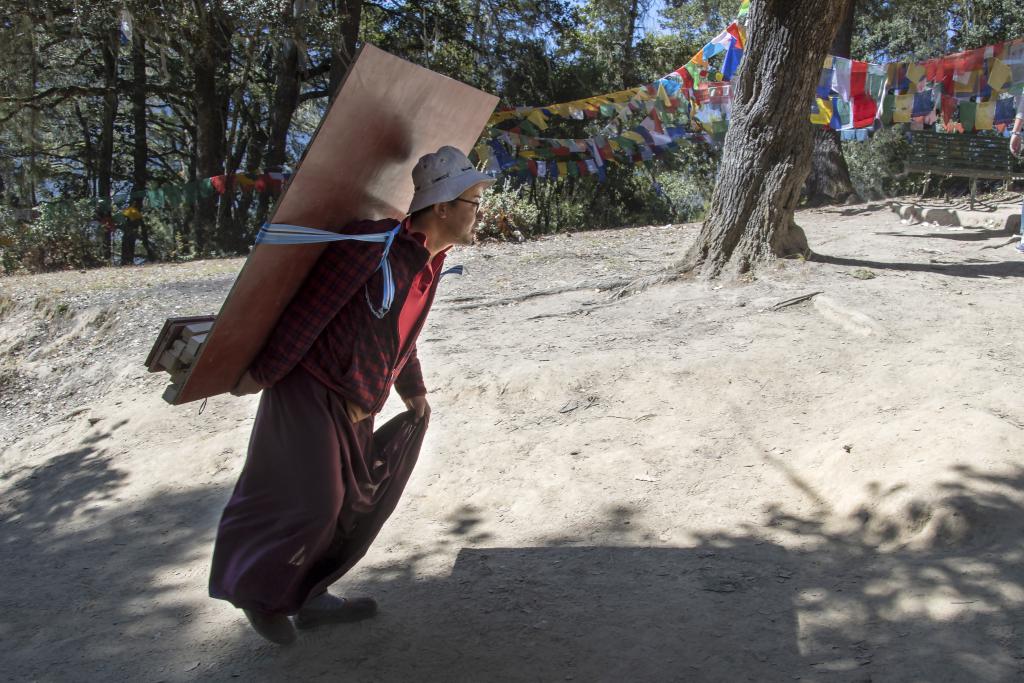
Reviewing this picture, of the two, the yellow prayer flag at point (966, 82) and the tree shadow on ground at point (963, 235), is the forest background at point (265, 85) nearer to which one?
the yellow prayer flag at point (966, 82)

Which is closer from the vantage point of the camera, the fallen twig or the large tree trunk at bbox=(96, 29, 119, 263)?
the fallen twig

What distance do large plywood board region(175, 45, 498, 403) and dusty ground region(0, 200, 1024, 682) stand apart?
45.5 inches

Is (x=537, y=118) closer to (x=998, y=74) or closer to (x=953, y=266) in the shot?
(x=998, y=74)

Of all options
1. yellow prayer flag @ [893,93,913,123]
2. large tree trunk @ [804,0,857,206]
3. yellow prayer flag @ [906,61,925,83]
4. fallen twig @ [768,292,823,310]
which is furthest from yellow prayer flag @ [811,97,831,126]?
fallen twig @ [768,292,823,310]

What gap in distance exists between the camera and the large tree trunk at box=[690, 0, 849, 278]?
6.85 m

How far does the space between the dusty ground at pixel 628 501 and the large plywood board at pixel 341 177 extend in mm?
1156

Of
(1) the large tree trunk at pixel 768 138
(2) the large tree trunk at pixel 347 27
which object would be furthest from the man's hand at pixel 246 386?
(2) the large tree trunk at pixel 347 27

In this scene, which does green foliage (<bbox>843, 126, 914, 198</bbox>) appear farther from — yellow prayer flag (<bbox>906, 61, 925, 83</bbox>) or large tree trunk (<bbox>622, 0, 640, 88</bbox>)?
yellow prayer flag (<bbox>906, 61, 925, 83</bbox>)

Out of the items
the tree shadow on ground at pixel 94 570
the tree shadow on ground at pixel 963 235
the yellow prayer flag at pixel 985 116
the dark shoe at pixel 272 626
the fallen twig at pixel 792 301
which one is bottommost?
the tree shadow on ground at pixel 94 570

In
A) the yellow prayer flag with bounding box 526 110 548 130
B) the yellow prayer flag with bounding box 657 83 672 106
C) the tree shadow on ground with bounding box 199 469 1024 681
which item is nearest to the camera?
the tree shadow on ground with bounding box 199 469 1024 681

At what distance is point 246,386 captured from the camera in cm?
290

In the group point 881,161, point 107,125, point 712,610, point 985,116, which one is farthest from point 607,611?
point 107,125

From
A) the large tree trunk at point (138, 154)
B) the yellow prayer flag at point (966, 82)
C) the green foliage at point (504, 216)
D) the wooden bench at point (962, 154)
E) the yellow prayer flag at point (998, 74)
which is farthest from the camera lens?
the large tree trunk at point (138, 154)

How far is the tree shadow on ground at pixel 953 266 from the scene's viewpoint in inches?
284
